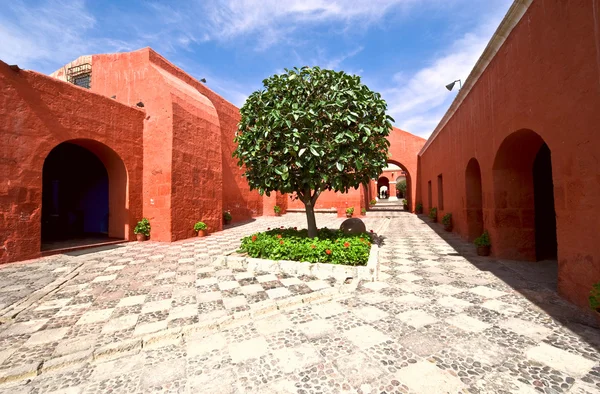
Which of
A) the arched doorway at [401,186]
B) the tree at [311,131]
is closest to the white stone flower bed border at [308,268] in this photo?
the tree at [311,131]

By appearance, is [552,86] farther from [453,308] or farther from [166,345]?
[166,345]

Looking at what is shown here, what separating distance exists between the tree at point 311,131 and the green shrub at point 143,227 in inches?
210

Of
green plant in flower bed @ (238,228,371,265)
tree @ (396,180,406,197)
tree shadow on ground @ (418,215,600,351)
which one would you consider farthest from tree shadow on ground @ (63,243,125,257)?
tree @ (396,180,406,197)

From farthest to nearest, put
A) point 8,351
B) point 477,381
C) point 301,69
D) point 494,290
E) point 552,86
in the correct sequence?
1. point 301,69
2. point 494,290
3. point 552,86
4. point 8,351
5. point 477,381

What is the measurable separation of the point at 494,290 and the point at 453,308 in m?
1.21

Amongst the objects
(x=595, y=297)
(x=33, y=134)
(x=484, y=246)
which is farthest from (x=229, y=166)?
(x=595, y=297)

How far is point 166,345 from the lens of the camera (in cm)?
283

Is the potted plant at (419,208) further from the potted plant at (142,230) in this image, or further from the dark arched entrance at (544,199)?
the potted plant at (142,230)

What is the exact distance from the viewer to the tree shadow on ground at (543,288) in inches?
113

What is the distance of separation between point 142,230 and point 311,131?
7538mm

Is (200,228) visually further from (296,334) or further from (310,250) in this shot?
(296,334)

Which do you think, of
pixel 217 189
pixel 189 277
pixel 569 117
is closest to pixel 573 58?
pixel 569 117

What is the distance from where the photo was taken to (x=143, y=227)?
9.37 m

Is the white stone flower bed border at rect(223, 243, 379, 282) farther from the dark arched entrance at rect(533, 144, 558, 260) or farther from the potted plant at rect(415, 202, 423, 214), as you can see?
the potted plant at rect(415, 202, 423, 214)
